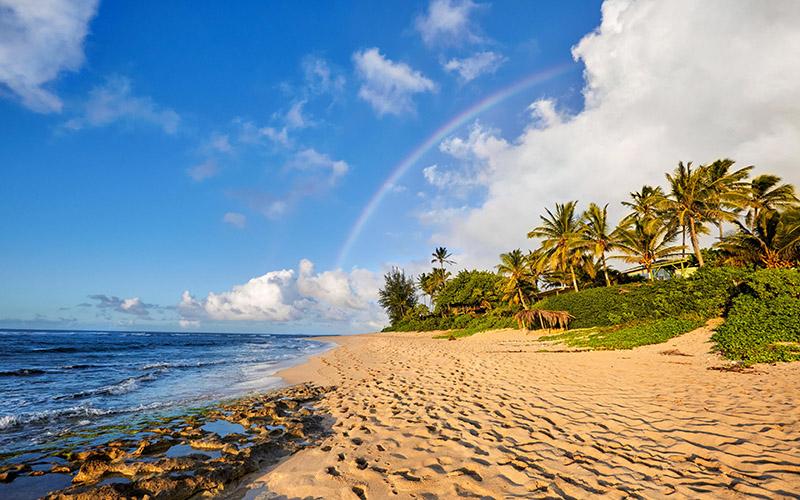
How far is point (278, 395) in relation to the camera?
9.66m

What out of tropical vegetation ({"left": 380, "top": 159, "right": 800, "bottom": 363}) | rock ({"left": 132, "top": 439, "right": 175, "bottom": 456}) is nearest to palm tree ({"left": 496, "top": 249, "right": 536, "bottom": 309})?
tropical vegetation ({"left": 380, "top": 159, "right": 800, "bottom": 363})

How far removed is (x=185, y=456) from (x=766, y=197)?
108 feet

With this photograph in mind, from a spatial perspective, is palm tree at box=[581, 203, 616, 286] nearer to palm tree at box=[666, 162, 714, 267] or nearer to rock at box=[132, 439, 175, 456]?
palm tree at box=[666, 162, 714, 267]

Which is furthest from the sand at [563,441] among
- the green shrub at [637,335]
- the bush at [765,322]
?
the green shrub at [637,335]

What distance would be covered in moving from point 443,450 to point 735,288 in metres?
16.6

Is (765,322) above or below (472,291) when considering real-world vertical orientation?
below

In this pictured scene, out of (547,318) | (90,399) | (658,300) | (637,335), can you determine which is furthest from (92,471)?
(547,318)

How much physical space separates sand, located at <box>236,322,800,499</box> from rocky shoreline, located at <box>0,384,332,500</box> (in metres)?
0.44

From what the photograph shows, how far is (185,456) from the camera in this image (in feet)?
15.9

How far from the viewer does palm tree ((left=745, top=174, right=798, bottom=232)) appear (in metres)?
21.0

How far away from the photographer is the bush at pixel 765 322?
9570mm

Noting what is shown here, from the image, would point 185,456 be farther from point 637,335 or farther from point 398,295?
point 398,295

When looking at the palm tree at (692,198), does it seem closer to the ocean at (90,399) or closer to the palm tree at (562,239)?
the palm tree at (562,239)

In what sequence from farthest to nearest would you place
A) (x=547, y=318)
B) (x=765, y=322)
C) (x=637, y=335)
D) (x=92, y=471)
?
(x=547, y=318), (x=637, y=335), (x=765, y=322), (x=92, y=471)
